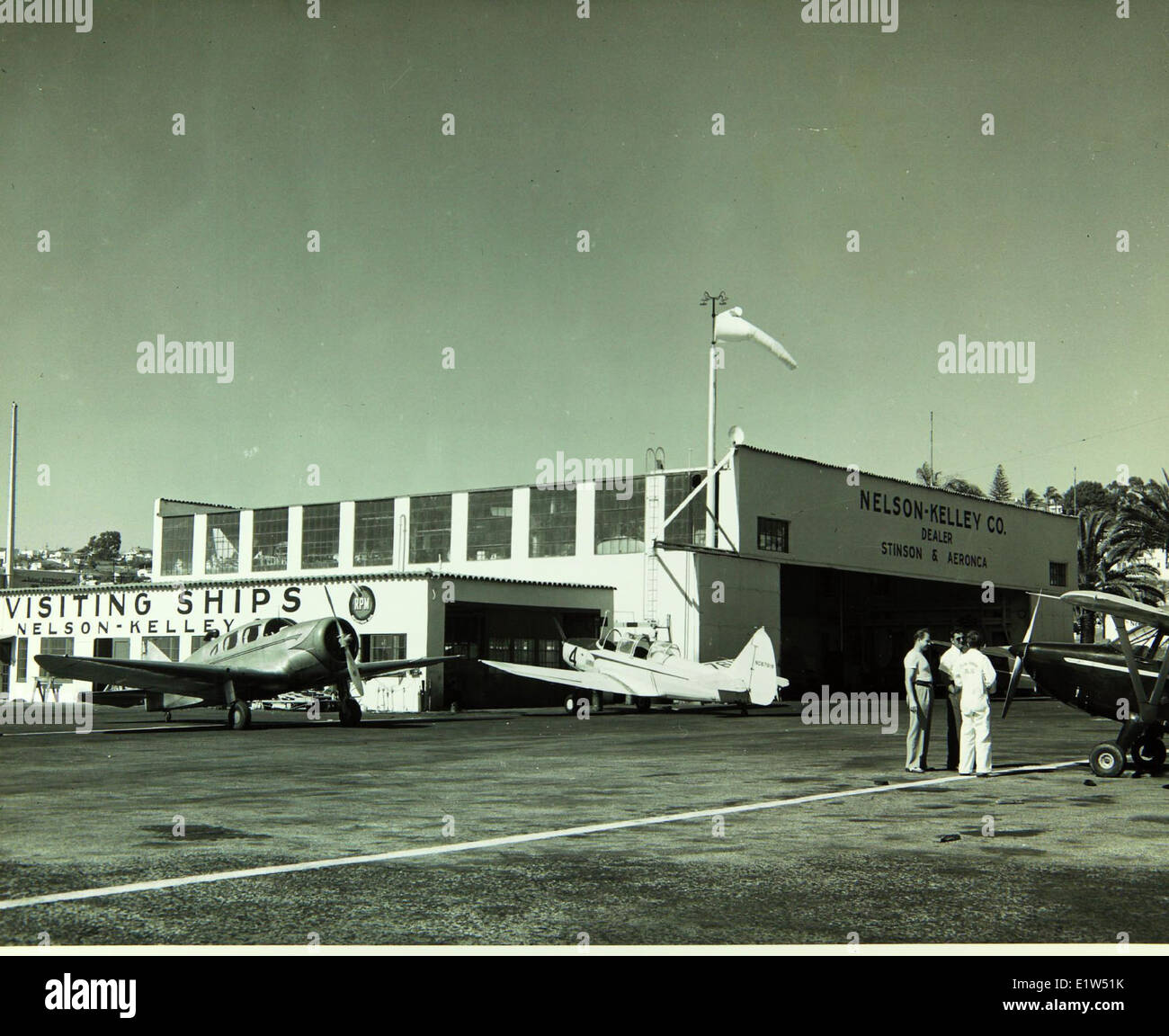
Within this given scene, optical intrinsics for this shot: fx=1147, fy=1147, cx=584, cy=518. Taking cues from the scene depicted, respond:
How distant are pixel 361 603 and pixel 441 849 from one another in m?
28.6

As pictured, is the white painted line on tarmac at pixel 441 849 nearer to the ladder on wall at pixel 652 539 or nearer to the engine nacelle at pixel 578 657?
the engine nacelle at pixel 578 657

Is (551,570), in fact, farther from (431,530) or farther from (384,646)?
(384,646)

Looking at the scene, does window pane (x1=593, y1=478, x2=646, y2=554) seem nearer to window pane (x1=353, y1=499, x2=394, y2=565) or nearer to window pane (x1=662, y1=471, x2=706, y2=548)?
window pane (x1=662, y1=471, x2=706, y2=548)

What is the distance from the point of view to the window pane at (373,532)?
47.5m

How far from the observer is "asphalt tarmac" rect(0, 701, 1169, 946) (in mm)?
5891

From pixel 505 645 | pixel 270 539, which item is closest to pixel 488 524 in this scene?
pixel 505 645

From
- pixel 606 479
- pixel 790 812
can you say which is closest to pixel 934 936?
pixel 790 812

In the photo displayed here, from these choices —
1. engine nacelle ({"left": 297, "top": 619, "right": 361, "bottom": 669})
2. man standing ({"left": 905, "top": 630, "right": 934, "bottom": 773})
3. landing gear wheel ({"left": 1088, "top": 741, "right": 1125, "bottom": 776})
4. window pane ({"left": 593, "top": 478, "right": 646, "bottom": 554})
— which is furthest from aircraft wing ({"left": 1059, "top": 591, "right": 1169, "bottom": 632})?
window pane ({"left": 593, "top": 478, "right": 646, "bottom": 554})

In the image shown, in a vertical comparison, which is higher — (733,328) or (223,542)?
(733,328)

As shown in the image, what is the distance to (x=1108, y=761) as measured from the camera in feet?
43.7

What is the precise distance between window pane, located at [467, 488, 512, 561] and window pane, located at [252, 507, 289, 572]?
390 inches

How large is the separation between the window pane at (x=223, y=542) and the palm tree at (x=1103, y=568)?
38798 millimetres

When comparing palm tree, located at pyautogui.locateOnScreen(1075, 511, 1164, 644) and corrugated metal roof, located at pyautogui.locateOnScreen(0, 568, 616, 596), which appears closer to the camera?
corrugated metal roof, located at pyautogui.locateOnScreen(0, 568, 616, 596)

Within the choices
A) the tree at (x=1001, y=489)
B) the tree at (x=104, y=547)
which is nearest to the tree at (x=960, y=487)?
the tree at (x=1001, y=489)
